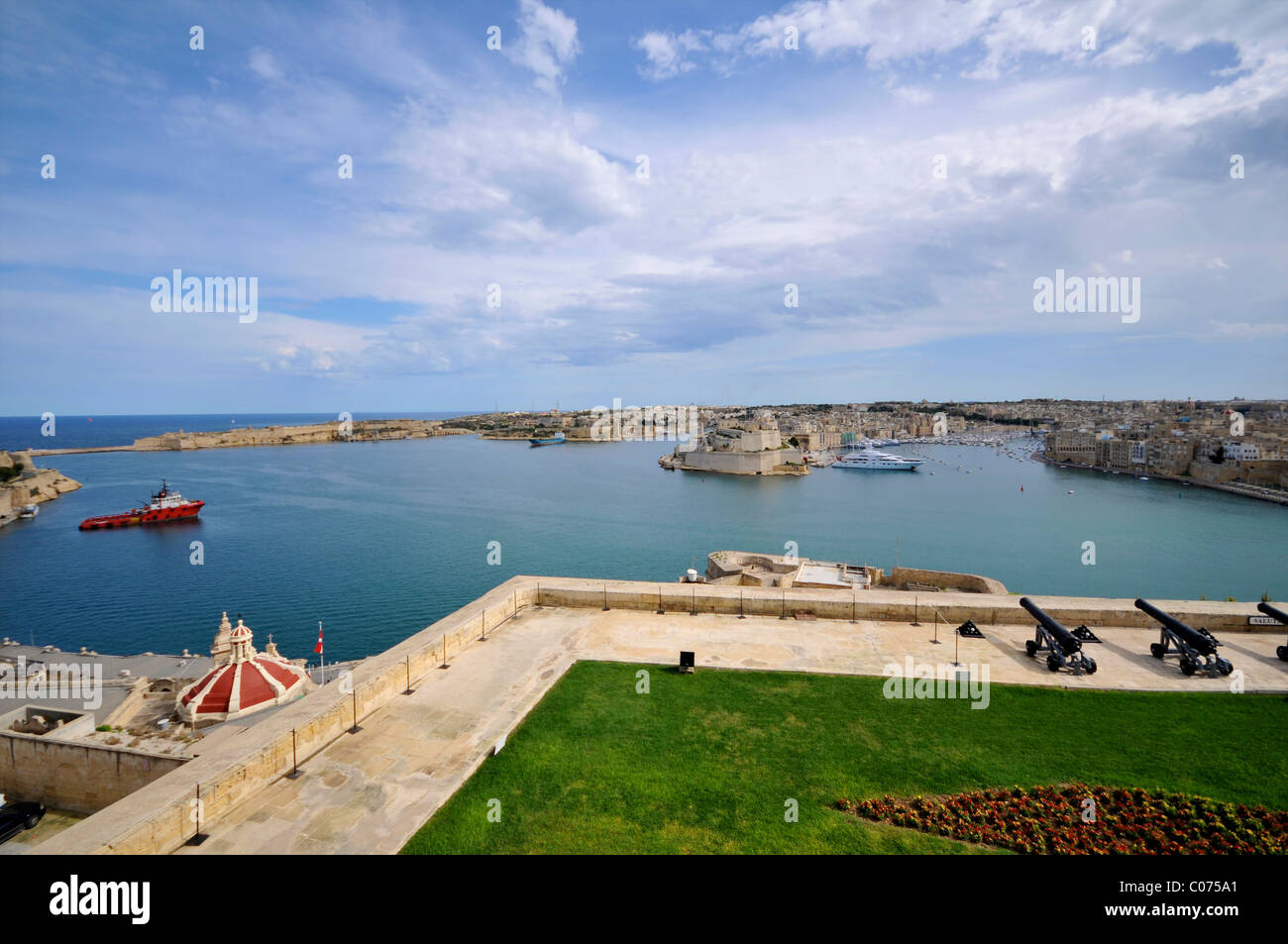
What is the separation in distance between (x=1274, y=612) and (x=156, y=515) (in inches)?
2247

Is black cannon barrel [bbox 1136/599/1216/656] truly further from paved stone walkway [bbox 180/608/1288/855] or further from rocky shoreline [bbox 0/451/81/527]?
rocky shoreline [bbox 0/451/81/527]

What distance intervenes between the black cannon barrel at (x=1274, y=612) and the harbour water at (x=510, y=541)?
64.4 feet

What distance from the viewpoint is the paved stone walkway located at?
5.04 m

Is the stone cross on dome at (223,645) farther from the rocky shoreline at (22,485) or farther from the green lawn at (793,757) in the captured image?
the rocky shoreline at (22,485)

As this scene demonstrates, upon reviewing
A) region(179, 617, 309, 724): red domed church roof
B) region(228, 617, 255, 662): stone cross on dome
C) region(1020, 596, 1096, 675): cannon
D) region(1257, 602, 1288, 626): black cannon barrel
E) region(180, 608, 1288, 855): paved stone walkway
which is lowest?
region(179, 617, 309, 724): red domed church roof

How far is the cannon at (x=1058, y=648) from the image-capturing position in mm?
8281

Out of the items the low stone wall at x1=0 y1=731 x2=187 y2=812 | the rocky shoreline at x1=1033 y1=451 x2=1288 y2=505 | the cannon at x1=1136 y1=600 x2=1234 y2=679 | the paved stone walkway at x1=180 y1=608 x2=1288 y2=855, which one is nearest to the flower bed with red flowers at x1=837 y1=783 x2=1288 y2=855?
the paved stone walkway at x1=180 y1=608 x2=1288 y2=855

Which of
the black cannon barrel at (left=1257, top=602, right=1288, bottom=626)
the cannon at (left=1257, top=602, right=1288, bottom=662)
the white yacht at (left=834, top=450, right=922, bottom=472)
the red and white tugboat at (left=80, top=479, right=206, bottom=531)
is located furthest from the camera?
the white yacht at (left=834, top=450, right=922, bottom=472)

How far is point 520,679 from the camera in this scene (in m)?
8.01

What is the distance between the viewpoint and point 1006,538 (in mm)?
38438

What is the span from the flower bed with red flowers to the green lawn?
0.19 meters
